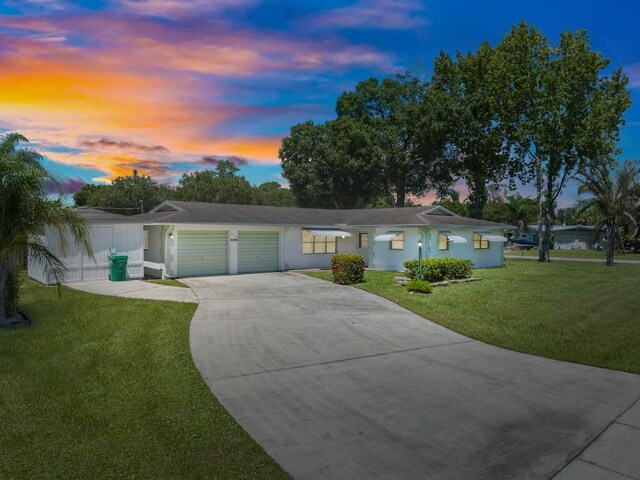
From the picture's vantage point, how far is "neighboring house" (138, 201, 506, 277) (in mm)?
20031

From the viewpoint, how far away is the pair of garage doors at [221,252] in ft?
65.5

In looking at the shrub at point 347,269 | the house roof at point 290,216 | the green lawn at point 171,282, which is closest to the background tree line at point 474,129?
the house roof at point 290,216

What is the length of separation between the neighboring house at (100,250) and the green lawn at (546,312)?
8343mm

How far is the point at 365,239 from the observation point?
26906 millimetres

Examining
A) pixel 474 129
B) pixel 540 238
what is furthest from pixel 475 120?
pixel 540 238

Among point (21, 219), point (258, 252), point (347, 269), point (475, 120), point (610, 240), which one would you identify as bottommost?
point (347, 269)

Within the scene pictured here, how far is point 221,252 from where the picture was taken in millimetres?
21156

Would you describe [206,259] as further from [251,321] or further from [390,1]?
[390,1]

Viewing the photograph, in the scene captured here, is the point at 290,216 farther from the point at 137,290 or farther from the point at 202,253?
the point at 137,290

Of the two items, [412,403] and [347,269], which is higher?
[347,269]

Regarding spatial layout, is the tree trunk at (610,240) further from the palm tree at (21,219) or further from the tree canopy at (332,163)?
the palm tree at (21,219)

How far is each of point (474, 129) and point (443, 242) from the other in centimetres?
1981

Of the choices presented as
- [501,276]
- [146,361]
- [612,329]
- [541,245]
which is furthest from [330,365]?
[541,245]

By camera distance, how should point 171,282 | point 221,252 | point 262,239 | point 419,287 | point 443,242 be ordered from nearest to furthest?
point 419,287
point 171,282
point 221,252
point 262,239
point 443,242
